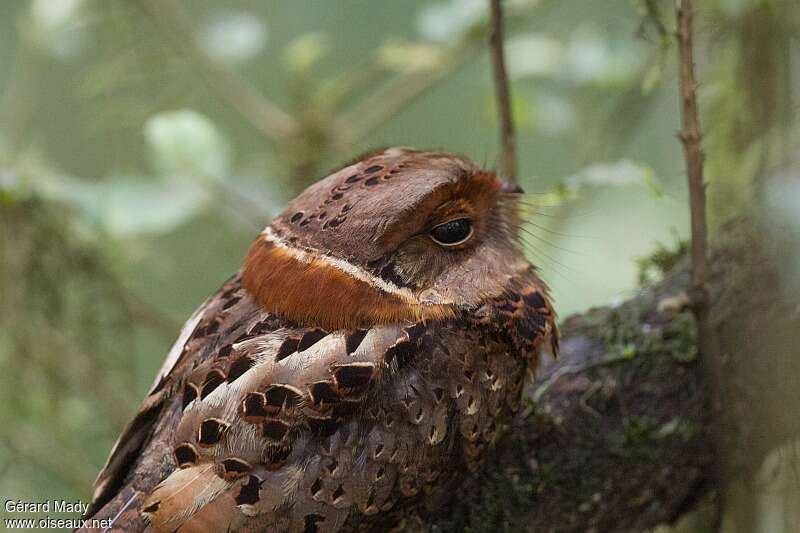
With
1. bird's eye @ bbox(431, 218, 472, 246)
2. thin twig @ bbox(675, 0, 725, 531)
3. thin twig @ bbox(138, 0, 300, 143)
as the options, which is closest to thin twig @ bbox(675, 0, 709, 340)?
thin twig @ bbox(675, 0, 725, 531)

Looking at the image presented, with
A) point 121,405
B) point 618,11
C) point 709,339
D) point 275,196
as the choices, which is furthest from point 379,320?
point 618,11

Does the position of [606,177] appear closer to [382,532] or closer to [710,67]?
[710,67]

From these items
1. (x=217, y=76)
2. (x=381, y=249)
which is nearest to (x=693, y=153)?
(x=381, y=249)

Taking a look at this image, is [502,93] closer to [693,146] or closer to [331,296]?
[693,146]

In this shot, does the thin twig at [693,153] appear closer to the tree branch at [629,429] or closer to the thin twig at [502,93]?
the tree branch at [629,429]

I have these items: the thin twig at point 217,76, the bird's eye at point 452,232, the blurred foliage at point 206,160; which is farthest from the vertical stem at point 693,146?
the thin twig at point 217,76

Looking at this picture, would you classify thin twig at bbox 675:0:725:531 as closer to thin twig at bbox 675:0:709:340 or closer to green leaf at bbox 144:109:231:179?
thin twig at bbox 675:0:709:340

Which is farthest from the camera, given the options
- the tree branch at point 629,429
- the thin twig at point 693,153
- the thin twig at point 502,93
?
the thin twig at point 502,93
